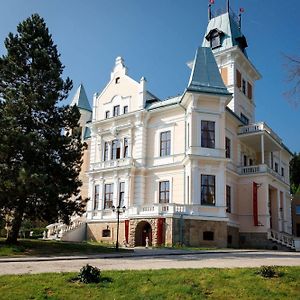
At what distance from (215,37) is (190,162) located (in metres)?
16.9

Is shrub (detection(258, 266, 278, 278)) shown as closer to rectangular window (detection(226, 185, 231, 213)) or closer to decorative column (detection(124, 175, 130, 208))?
rectangular window (detection(226, 185, 231, 213))

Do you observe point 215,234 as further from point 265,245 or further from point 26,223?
point 26,223

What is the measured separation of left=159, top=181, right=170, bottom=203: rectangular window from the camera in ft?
112

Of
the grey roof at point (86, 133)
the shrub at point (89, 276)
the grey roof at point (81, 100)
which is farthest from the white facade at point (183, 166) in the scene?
the shrub at point (89, 276)

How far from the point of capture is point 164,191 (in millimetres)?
34594

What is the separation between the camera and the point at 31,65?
81.4ft

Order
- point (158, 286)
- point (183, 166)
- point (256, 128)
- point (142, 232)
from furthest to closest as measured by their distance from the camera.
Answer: point (256, 128) < point (183, 166) < point (142, 232) < point (158, 286)

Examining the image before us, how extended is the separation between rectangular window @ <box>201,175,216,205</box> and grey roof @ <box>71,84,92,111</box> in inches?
799

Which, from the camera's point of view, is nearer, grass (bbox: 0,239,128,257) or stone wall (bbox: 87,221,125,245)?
grass (bbox: 0,239,128,257)

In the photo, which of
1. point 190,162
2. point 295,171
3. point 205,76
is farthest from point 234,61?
point 295,171

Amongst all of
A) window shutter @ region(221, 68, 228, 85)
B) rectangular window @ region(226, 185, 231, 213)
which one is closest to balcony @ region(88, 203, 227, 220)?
rectangular window @ region(226, 185, 231, 213)

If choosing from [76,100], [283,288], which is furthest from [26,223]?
[283,288]

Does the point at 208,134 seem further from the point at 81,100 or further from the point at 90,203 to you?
the point at 81,100

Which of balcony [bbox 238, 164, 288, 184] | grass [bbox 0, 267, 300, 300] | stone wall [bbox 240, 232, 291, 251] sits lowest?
grass [bbox 0, 267, 300, 300]
